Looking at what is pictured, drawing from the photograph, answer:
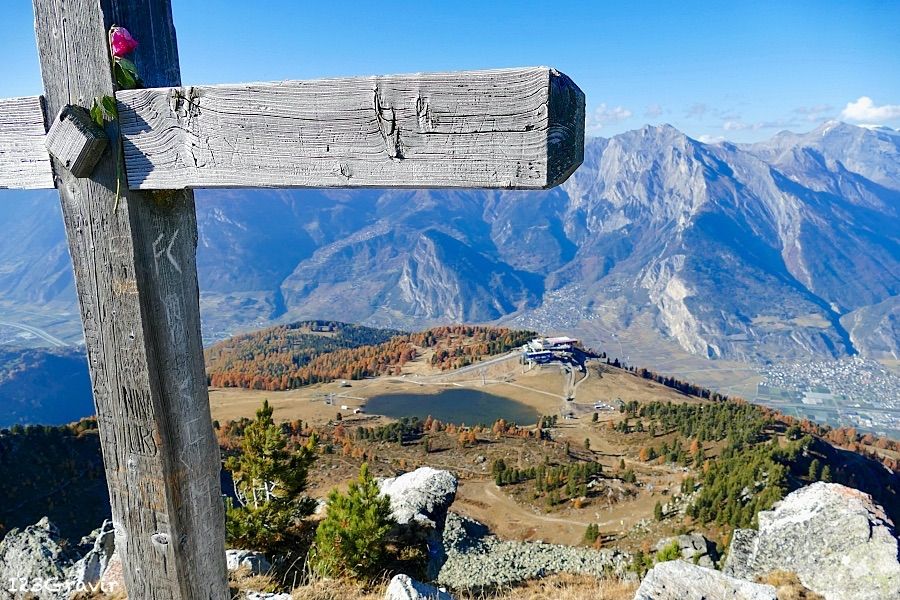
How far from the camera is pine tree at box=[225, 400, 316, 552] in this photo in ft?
48.7

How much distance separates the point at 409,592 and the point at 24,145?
255 inches

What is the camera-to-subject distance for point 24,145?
84.3 inches

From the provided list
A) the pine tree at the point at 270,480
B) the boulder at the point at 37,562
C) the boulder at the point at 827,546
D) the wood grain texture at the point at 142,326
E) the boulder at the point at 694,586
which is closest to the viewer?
the wood grain texture at the point at 142,326

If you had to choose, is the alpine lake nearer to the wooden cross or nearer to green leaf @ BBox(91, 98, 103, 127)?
the wooden cross

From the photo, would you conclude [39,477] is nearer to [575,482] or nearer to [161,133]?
[575,482]

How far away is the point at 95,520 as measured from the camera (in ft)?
98.7

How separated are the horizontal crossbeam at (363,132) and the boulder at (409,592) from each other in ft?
20.8

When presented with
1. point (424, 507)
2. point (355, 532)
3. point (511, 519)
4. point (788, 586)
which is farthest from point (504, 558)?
point (355, 532)

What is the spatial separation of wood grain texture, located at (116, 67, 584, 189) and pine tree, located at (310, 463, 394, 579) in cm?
979

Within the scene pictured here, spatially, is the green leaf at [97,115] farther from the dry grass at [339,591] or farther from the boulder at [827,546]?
the boulder at [827,546]

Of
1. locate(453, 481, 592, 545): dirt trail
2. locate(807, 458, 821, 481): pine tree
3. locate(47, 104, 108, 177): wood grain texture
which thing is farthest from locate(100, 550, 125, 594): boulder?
locate(807, 458, 821, 481): pine tree

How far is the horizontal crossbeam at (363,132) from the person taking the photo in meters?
1.46

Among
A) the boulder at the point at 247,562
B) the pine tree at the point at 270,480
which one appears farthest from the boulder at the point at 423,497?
the boulder at the point at 247,562

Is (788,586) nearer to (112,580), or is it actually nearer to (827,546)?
(827,546)
